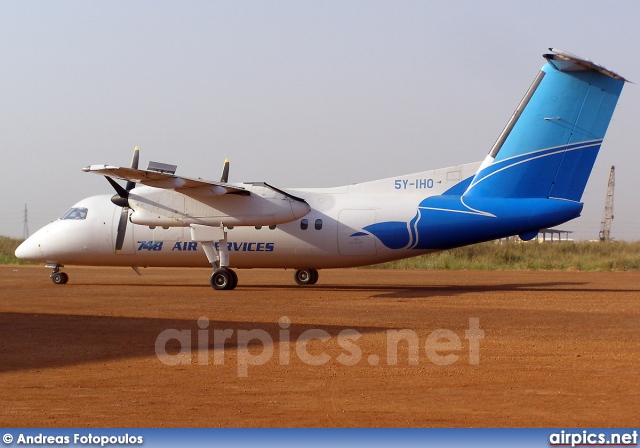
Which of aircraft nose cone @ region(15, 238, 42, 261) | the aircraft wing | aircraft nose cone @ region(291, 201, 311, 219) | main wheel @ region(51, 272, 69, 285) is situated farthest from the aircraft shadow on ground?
aircraft nose cone @ region(15, 238, 42, 261)

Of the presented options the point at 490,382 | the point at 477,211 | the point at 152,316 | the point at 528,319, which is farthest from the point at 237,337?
the point at 477,211

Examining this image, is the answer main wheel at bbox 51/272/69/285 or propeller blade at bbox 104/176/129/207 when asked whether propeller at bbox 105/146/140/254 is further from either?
main wheel at bbox 51/272/69/285

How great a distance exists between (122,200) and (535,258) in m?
29.2

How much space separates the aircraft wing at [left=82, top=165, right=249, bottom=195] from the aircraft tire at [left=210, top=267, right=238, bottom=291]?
2447mm

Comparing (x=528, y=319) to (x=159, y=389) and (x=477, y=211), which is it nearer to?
(x=477, y=211)

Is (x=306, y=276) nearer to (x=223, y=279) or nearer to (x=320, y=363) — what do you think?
(x=223, y=279)

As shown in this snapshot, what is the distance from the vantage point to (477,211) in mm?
21484

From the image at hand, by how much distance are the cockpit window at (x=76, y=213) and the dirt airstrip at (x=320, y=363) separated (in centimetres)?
774

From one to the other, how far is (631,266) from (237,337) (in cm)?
3525

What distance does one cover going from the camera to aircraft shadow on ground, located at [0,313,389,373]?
10906mm

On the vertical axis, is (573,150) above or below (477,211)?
above
